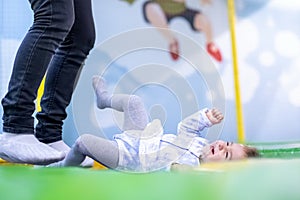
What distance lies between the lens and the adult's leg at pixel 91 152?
783 mm

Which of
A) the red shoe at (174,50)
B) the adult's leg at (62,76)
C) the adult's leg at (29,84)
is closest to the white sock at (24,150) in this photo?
the adult's leg at (29,84)

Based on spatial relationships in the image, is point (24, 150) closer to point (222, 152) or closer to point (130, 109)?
point (130, 109)

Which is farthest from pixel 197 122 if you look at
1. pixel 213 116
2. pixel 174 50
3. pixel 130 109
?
pixel 174 50

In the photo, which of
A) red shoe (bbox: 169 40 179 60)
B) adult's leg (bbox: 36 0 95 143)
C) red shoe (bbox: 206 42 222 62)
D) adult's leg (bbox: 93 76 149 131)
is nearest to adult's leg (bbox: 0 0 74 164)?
adult's leg (bbox: 36 0 95 143)

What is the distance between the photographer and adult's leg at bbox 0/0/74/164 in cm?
72

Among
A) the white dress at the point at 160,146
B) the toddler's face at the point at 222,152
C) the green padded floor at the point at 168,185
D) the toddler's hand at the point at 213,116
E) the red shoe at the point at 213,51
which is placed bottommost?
the toddler's face at the point at 222,152

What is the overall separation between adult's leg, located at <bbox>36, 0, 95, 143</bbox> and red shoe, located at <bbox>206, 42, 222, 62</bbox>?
1.14 metres

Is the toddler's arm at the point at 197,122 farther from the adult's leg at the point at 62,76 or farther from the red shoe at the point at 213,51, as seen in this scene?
the red shoe at the point at 213,51

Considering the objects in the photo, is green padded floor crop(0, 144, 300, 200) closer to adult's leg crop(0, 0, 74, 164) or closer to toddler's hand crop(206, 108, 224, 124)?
adult's leg crop(0, 0, 74, 164)

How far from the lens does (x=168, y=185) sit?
1.51ft

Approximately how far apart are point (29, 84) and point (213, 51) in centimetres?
138

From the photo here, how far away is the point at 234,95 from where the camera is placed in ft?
6.35

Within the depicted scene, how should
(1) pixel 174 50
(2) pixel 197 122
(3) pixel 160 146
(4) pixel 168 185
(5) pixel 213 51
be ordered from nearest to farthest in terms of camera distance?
(4) pixel 168 185
(3) pixel 160 146
(2) pixel 197 122
(1) pixel 174 50
(5) pixel 213 51

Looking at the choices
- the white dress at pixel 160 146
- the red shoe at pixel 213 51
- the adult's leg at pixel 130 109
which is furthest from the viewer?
the red shoe at pixel 213 51
